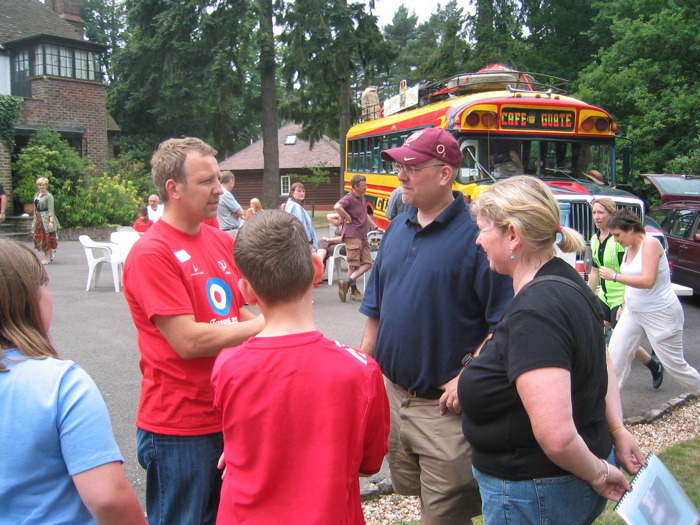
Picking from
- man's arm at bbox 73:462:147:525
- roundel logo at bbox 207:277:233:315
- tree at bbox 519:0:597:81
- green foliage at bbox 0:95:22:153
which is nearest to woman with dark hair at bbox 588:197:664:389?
roundel logo at bbox 207:277:233:315

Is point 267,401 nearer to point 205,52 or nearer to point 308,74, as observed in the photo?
point 308,74

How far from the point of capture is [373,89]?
19.0 m

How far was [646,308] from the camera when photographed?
5379 millimetres

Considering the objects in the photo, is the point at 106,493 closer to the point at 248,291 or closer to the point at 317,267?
the point at 248,291

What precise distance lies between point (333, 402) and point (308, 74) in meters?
25.2

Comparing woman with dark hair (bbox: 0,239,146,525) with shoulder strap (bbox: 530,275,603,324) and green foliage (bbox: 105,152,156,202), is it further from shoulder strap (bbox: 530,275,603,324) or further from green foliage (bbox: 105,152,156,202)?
green foliage (bbox: 105,152,156,202)

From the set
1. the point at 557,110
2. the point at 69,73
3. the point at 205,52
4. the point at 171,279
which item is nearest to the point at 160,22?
the point at 205,52

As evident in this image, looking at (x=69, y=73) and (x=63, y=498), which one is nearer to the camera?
(x=63, y=498)

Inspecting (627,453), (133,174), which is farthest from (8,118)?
(627,453)

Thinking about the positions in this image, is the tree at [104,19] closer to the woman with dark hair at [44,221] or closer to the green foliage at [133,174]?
the green foliage at [133,174]

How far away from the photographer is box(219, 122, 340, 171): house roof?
4038cm

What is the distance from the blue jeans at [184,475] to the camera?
7.91 ft

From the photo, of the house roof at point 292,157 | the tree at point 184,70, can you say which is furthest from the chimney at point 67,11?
the house roof at point 292,157

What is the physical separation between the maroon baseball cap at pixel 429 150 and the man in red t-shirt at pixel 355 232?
23.4 ft
